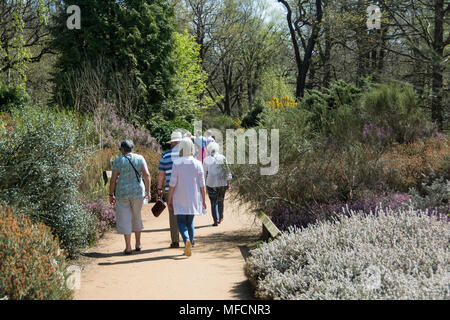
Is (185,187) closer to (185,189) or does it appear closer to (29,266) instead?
(185,189)

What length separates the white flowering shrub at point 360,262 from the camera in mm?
3980

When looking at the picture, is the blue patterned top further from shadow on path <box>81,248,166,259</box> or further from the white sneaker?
the white sneaker

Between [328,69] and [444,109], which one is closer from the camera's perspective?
[444,109]

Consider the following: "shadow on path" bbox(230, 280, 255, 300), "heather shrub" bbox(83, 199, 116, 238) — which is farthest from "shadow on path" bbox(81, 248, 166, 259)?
"shadow on path" bbox(230, 280, 255, 300)

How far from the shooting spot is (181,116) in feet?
76.3

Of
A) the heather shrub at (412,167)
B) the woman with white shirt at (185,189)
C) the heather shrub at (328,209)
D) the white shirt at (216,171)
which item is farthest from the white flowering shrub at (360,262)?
the white shirt at (216,171)

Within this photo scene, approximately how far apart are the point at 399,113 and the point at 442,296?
301 inches

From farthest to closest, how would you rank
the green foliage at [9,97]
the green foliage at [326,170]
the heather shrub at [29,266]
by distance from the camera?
the green foliage at [9,97], the green foliage at [326,170], the heather shrub at [29,266]

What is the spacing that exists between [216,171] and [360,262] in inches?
187

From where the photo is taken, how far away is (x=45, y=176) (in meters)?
6.52

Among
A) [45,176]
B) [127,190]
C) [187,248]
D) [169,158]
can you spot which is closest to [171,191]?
[127,190]

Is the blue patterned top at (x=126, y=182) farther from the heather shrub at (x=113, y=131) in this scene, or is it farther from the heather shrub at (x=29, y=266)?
the heather shrub at (x=113, y=131)

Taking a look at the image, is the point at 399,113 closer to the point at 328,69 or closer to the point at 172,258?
the point at 172,258
